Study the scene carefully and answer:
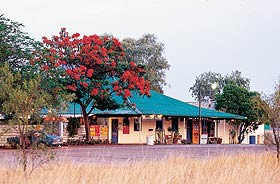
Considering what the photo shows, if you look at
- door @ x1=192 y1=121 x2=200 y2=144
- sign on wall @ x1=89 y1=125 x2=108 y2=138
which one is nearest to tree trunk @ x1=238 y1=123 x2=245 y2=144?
door @ x1=192 y1=121 x2=200 y2=144

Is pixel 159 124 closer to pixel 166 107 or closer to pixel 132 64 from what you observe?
pixel 166 107

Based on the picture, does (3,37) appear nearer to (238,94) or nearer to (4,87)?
(4,87)

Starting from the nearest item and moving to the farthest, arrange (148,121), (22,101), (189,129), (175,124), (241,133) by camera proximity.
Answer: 1. (22,101)
2. (148,121)
3. (175,124)
4. (189,129)
5. (241,133)

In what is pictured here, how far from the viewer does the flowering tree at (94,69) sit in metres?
41.1

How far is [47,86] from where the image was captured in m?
35.2

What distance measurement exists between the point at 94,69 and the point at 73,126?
15.0 ft

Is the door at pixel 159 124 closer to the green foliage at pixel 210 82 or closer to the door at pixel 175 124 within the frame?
the door at pixel 175 124

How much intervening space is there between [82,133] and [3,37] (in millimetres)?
13290

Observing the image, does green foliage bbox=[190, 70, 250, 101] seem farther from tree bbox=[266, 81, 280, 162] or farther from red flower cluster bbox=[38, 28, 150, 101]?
tree bbox=[266, 81, 280, 162]


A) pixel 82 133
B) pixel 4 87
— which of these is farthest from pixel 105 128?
pixel 4 87

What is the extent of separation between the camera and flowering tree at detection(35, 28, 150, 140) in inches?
1617

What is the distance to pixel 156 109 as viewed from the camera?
1971 inches

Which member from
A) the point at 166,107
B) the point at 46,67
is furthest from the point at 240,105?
the point at 46,67

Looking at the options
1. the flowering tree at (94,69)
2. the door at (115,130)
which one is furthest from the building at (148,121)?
the flowering tree at (94,69)
